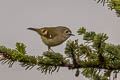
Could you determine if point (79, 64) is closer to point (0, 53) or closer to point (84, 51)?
point (84, 51)

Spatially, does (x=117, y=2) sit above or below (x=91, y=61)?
above

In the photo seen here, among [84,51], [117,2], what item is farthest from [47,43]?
[117,2]

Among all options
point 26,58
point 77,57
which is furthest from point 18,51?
point 77,57

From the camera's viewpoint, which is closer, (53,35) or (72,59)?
(72,59)

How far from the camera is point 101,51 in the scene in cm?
71

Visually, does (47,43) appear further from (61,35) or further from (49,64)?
(49,64)

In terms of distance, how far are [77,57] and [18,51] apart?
0.17 m

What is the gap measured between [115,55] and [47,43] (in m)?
0.72

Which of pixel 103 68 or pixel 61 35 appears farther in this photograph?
pixel 61 35

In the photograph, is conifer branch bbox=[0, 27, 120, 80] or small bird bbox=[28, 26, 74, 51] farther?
small bird bbox=[28, 26, 74, 51]

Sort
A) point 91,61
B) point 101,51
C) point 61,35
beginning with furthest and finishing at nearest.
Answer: point 61,35 < point 91,61 < point 101,51

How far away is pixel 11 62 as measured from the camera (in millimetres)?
812

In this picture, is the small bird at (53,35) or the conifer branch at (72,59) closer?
the conifer branch at (72,59)

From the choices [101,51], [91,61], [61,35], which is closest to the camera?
[101,51]
